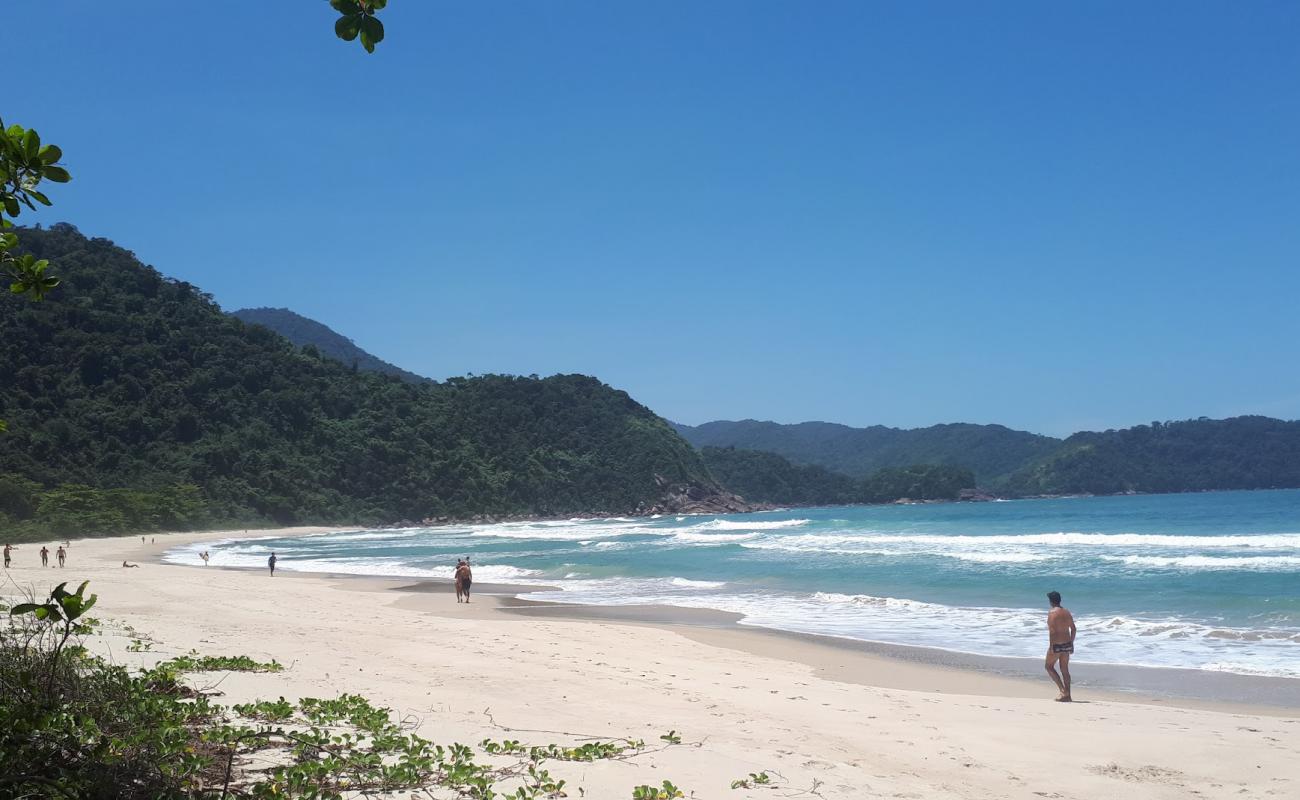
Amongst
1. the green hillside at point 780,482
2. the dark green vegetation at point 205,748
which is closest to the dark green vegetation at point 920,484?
the green hillside at point 780,482

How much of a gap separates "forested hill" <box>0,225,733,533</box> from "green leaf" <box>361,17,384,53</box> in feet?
171

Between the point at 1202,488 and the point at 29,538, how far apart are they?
492 ft

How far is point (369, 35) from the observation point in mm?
2279

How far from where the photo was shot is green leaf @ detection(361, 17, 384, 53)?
7.46ft

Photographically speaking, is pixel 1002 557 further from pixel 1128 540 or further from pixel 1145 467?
pixel 1145 467

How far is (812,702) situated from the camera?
8.24m

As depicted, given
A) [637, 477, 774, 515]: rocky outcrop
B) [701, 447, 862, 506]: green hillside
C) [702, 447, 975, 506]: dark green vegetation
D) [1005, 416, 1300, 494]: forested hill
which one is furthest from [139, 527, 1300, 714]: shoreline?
[1005, 416, 1300, 494]: forested hill

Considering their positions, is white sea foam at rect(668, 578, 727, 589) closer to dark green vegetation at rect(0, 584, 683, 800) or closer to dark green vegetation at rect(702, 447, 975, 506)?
dark green vegetation at rect(0, 584, 683, 800)

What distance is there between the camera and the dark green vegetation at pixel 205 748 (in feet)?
10.8

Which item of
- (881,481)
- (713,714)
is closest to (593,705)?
(713,714)

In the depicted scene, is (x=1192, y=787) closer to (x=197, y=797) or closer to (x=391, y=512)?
(x=197, y=797)

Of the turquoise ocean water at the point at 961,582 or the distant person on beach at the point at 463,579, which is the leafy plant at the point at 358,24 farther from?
the distant person on beach at the point at 463,579

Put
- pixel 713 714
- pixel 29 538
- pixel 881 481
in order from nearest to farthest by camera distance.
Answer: pixel 713 714 < pixel 29 538 < pixel 881 481

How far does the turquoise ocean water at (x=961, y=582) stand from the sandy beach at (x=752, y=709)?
9.50ft
